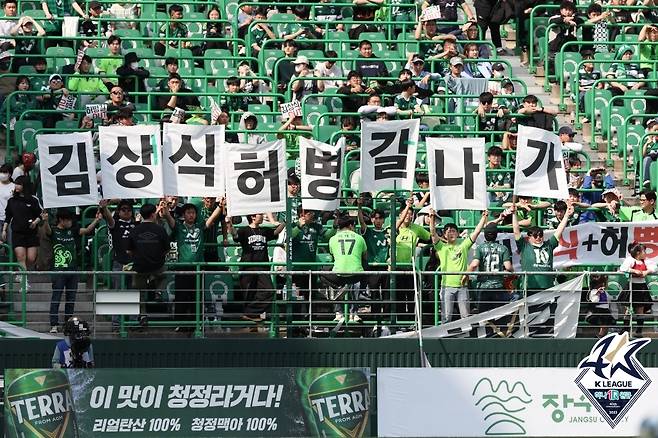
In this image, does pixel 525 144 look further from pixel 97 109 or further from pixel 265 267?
pixel 97 109

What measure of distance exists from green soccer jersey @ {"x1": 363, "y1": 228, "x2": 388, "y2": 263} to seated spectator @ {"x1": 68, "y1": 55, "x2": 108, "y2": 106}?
4942 millimetres

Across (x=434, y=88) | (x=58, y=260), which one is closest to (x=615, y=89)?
(x=434, y=88)

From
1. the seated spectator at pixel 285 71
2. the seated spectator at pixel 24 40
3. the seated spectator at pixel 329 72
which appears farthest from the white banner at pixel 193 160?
the seated spectator at pixel 24 40

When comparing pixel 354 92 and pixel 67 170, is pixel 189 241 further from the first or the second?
pixel 354 92

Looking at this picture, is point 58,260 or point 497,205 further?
point 497,205

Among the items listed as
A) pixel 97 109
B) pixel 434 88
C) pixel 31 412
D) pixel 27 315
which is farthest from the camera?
pixel 434 88

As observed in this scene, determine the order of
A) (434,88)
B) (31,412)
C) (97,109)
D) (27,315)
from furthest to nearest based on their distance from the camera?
1. (434,88)
2. (97,109)
3. (27,315)
4. (31,412)

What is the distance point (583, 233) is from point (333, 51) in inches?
238

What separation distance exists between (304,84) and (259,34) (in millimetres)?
2286

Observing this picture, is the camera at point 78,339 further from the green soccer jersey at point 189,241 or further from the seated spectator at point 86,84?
the seated spectator at point 86,84

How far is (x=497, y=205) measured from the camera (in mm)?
25078

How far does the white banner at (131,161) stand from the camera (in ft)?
73.2

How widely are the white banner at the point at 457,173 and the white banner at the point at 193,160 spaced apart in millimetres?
2559

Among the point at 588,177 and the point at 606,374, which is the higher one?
the point at 588,177
